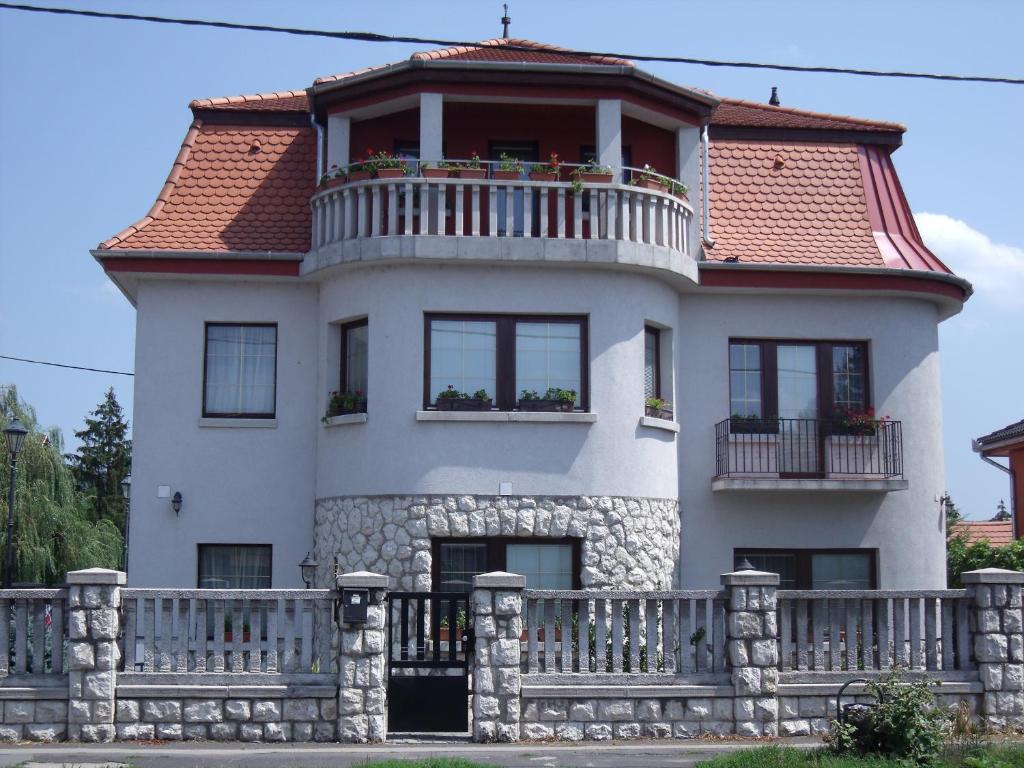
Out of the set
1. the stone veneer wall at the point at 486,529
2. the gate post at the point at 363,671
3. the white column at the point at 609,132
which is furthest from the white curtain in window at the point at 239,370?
the gate post at the point at 363,671

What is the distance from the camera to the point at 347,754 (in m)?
13.3

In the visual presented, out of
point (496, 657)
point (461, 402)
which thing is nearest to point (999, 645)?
point (496, 657)

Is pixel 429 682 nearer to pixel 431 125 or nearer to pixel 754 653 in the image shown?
pixel 754 653

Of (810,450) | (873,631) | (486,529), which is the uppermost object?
(810,450)

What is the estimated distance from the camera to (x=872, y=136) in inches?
902

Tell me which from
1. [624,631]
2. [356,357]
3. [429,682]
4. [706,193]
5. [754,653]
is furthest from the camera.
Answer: [706,193]

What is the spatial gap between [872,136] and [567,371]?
7.82 m

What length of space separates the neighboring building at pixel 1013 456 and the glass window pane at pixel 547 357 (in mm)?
16173

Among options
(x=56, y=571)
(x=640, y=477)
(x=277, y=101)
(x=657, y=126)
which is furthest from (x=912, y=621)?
(x=56, y=571)

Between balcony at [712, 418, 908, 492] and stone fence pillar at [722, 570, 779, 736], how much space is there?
226 inches

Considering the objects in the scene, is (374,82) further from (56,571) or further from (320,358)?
(56,571)

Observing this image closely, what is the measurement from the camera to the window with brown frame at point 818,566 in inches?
813

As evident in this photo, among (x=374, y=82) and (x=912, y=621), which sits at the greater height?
(x=374, y=82)

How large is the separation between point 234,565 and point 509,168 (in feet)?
24.4
